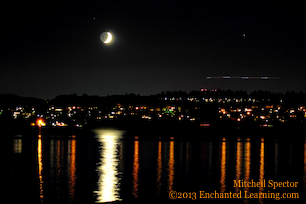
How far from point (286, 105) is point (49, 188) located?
576 feet

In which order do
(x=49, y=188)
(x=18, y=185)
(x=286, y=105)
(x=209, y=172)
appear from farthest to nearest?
(x=286, y=105) → (x=209, y=172) → (x=49, y=188) → (x=18, y=185)

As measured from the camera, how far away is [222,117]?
166750 millimetres

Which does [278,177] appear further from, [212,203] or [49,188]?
[49,188]

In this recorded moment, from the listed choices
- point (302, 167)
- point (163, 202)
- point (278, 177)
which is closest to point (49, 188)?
point (163, 202)

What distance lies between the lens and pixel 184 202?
13320mm

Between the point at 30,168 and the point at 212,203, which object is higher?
the point at 30,168

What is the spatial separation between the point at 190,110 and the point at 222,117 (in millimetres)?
20096

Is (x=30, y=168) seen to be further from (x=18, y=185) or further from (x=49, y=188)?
(x=49, y=188)

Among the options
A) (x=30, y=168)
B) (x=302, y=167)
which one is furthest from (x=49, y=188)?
(x=302, y=167)

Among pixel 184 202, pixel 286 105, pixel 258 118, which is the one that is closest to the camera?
pixel 184 202

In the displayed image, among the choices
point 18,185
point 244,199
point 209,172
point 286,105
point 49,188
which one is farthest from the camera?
point 286,105

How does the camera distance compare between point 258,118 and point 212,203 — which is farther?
point 258,118

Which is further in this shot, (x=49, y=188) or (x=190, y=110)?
(x=190, y=110)

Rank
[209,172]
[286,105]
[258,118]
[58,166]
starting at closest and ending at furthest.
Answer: [209,172], [58,166], [258,118], [286,105]
